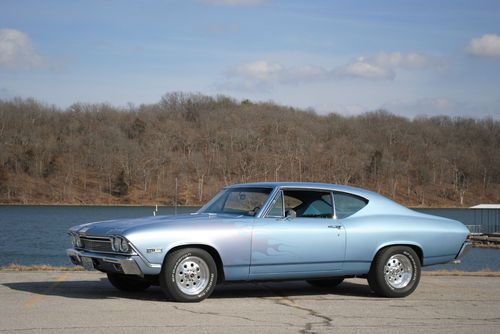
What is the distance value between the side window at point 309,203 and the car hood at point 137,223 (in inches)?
37.9

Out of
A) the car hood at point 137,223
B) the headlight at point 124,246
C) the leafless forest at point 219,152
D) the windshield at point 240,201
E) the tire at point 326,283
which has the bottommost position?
the tire at point 326,283

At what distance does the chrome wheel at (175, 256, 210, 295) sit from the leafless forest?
108 m

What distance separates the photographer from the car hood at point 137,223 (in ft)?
34.4

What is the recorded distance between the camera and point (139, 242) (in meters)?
10.2

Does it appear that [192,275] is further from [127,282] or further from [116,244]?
[127,282]

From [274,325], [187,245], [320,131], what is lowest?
[274,325]

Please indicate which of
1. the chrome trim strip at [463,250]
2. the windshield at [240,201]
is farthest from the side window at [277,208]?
the chrome trim strip at [463,250]

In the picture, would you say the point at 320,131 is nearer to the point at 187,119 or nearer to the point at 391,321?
the point at 187,119

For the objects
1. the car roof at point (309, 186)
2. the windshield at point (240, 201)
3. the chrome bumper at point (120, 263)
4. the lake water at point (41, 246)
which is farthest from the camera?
the lake water at point (41, 246)

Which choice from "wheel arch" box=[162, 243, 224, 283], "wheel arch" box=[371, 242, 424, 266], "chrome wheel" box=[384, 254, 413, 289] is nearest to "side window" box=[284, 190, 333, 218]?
"wheel arch" box=[371, 242, 424, 266]

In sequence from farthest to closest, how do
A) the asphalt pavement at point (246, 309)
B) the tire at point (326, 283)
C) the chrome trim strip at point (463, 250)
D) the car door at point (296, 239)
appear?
the tire at point (326, 283)
the chrome trim strip at point (463, 250)
the car door at point (296, 239)
the asphalt pavement at point (246, 309)

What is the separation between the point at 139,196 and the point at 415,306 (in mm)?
116882

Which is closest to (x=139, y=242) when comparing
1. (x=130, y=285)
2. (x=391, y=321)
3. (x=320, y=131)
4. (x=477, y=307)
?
(x=130, y=285)

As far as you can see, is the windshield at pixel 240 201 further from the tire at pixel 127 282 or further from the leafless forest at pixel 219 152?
the leafless forest at pixel 219 152
